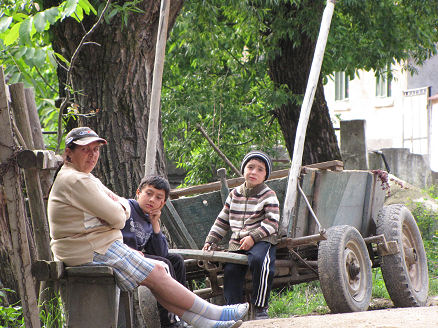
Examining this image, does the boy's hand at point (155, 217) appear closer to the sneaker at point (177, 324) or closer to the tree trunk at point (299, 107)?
the sneaker at point (177, 324)

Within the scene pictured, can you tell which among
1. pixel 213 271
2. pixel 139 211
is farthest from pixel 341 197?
pixel 139 211

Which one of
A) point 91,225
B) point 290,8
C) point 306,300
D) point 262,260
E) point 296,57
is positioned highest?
point 290,8

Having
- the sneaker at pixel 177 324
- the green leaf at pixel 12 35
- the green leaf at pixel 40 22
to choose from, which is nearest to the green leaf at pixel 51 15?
the green leaf at pixel 40 22

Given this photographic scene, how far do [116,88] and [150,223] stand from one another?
151cm

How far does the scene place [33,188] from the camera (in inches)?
162

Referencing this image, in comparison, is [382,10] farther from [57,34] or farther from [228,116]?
[57,34]

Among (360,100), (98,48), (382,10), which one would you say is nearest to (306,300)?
(98,48)

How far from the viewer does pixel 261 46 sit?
414 inches

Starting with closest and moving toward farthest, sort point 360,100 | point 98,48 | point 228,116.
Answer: point 98,48 < point 228,116 < point 360,100

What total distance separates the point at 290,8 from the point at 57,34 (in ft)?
16.3

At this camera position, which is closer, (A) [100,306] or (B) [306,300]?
(A) [100,306]

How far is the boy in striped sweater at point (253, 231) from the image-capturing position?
538 cm

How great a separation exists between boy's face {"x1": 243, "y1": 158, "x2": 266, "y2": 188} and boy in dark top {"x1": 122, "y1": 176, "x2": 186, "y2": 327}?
0.87 metres

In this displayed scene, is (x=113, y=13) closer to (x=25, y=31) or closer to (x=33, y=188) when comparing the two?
(x=25, y=31)
